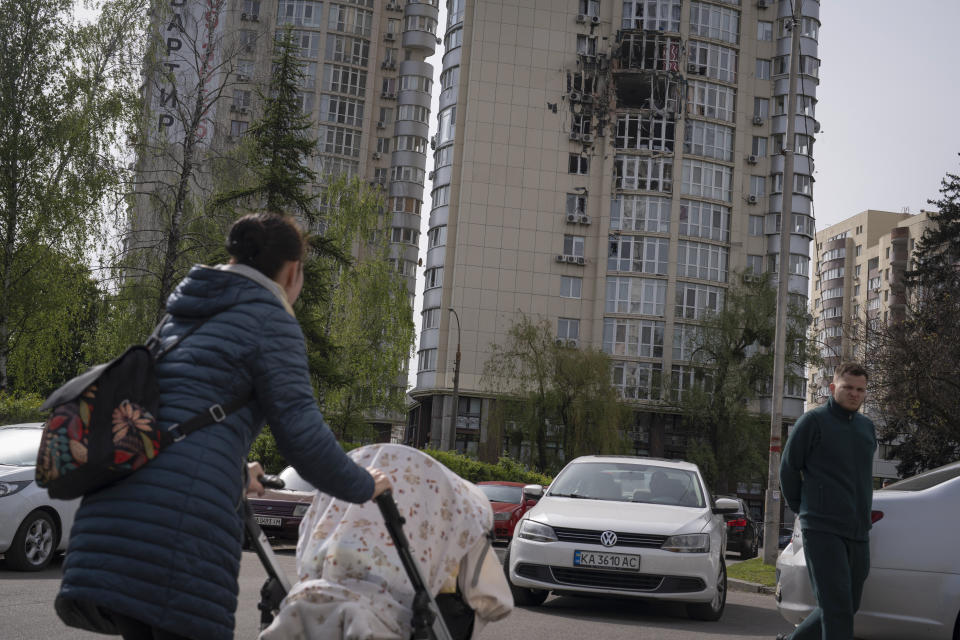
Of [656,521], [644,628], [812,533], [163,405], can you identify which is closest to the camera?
[163,405]

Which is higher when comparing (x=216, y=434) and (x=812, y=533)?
(x=216, y=434)

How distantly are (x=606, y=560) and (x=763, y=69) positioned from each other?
237 feet

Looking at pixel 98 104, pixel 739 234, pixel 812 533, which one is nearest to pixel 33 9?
pixel 98 104

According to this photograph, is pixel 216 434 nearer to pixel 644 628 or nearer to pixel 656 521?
pixel 644 628

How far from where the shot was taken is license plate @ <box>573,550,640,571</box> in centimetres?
1089

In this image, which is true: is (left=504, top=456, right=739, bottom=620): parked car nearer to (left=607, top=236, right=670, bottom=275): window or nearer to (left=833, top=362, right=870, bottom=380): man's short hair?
(left=833, top=362, right=870, bottom=380): man's short hair

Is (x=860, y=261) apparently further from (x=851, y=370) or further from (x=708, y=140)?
(x=851, y=370)

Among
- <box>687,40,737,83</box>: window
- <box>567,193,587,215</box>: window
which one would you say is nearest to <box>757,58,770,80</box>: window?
<box>687,40,737,83</box>: window

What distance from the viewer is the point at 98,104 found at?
3167 centimetres

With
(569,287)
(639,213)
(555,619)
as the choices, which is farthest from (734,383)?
(555,619)

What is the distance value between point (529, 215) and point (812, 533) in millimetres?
65446

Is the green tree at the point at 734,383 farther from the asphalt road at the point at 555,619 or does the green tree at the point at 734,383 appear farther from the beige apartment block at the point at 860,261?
the beige apartment block at the point at 860,261

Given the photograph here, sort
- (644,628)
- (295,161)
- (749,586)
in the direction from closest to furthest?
(644,628) → (749,586) → (295,161)

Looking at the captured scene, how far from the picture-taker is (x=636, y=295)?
2847 inches
